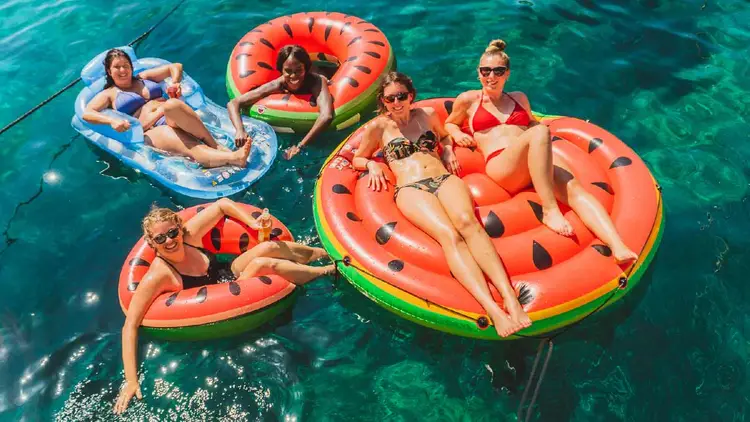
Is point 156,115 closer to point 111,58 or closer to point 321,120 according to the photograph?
point 111,58

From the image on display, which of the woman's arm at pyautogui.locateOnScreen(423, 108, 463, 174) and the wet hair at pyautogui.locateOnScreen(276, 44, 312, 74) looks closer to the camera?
the woman's arm at pyautogui.locateOnScreen(423, 108, 463, 174)

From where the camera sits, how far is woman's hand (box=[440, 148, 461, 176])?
5.07 metres

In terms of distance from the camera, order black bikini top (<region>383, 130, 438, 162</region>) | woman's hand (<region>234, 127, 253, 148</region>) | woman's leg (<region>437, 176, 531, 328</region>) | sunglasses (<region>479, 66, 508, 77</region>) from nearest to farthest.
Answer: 1. woman's leg (<region>437, 176, 531, 328</region>)
2. sunglasses (<region>479, 66, 508, 77</region>)
3. black bikini top (<region>383, 130, 438, 162</region>)
4. woman's hand (<region>234, 127, 253, 148</region>)

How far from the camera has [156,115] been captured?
610 cm

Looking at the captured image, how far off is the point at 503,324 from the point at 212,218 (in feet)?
8.50

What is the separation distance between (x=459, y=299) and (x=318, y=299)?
1401 millimetres

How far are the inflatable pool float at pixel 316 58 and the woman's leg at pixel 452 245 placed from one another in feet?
6.27

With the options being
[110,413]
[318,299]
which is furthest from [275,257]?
[110,413]

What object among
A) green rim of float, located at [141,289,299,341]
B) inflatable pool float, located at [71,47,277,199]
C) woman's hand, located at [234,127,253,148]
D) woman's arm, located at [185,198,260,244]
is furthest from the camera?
woman's hand, located at [234,127,253,148]

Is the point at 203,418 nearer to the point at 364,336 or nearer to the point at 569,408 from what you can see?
the point at 364,336

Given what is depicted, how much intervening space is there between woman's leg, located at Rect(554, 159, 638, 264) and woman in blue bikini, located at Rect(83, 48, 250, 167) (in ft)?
10.2

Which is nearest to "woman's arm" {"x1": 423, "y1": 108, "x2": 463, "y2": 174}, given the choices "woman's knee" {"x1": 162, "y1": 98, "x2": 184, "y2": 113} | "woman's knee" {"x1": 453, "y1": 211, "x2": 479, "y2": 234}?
"woman's knee" {"x1": 453, "y1": 211, "x2": 479, "y2": 234}

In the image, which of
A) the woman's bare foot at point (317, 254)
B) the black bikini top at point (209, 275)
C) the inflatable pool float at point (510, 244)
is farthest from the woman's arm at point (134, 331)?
the inflatable pool float at point (510, 244)

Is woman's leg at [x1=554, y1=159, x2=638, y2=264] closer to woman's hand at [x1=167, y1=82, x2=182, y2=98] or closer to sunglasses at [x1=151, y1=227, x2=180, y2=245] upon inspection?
sunglasses at [x1=151, y1=227, x2=180, y2=245]
